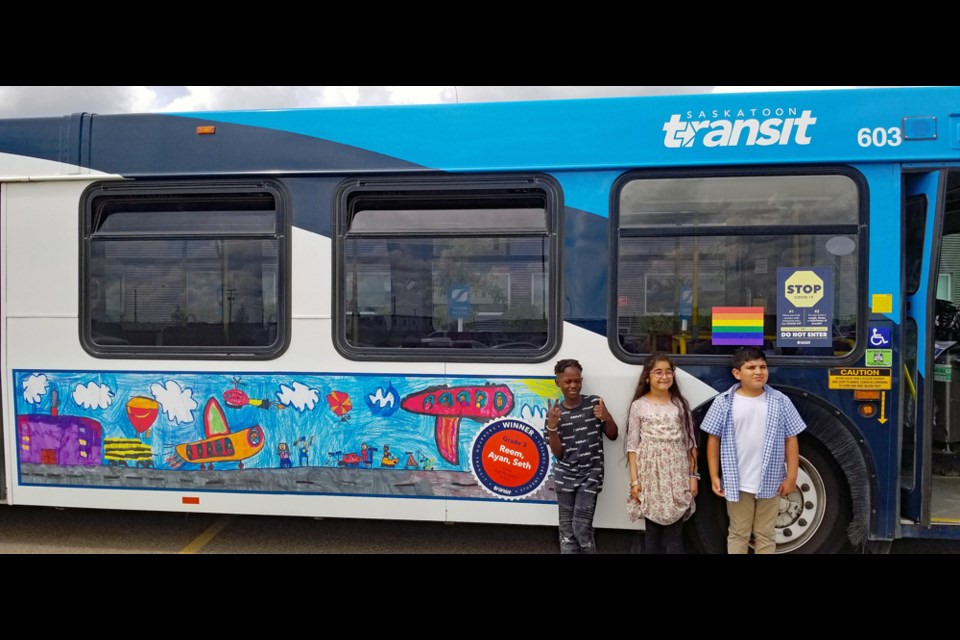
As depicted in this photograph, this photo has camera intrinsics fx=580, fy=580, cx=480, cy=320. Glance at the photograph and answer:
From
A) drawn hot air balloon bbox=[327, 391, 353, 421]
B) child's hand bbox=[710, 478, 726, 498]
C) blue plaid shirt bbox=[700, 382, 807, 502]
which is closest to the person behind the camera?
blue plaid shirt bbox=[700, 382, 807, 502]

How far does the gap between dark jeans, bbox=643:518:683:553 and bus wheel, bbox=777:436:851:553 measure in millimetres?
734

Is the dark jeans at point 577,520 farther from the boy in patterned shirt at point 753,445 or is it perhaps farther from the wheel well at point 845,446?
the wheel well at point 845,446

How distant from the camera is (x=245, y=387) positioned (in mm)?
3900

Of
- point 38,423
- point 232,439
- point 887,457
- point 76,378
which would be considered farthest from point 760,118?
A: point 38,423

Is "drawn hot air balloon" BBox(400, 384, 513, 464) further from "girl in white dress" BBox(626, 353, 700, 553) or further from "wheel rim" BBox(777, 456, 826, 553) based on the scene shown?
"wheel rim" BBox(777, 456, 826, 553)

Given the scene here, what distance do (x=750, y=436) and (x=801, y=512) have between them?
2.66 ft

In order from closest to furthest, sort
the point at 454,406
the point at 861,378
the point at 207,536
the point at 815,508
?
the point at 861,378
the point at 815,508
the point at 454,406
the point at 207,536

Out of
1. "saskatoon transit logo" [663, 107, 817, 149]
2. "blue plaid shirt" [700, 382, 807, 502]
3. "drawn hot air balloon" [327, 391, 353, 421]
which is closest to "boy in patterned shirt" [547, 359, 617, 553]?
"blue plaid shirt" [700, 382, 807, 502]

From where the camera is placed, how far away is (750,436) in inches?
129

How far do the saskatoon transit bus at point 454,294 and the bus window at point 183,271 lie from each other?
0.02m

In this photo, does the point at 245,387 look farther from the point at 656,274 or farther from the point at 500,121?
the point at 656,274

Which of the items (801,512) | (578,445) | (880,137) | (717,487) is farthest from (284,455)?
(880,137)

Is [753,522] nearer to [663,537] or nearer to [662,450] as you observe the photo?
[663,537]

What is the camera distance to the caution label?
3.46m
